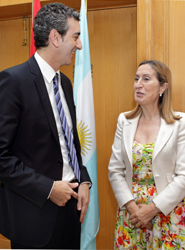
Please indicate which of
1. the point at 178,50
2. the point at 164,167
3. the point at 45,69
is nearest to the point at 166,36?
the point at 178,50

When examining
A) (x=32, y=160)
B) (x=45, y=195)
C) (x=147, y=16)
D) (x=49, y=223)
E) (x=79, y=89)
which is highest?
(x=147, y=16)

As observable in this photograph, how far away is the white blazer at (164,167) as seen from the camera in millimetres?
1879

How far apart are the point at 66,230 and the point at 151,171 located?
2.52 ft

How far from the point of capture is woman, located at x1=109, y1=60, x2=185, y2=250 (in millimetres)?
1880

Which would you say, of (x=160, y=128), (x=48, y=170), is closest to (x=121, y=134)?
(x=160, y=128)

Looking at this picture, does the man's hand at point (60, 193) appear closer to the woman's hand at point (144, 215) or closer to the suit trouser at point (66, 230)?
the suit trouser at point (66, 230)

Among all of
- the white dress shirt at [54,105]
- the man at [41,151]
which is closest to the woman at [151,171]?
the man at [41,151]

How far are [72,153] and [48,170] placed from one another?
0.17 m

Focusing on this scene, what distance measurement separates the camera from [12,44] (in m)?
3.62

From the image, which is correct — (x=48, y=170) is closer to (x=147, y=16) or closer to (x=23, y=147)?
(x=23, y=147)

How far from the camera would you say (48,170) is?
1.37 meters

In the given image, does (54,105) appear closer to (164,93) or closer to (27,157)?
(27,157)

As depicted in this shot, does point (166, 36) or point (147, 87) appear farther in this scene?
point (166, 36)

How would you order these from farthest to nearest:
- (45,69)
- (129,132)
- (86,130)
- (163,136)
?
1. (86,130)
2. (129,132)
3. (163,136)
4. (45,69)
